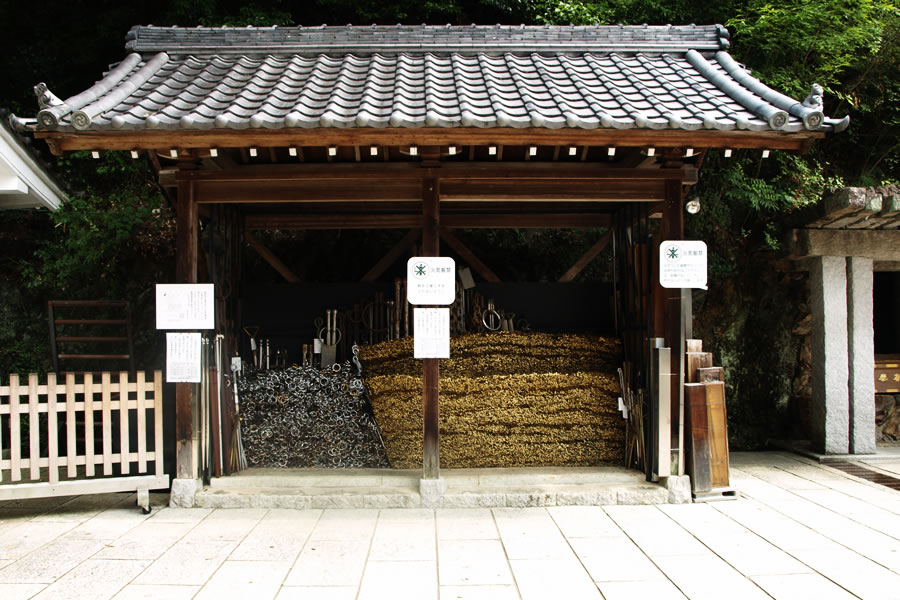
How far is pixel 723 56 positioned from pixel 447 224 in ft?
12.1

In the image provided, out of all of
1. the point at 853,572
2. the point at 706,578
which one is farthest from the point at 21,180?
the point at 853,572

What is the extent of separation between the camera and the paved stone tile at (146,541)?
429 cm

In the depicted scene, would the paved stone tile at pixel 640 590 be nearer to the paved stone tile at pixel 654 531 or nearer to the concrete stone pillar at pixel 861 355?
the paved stone tile at pixel 654 531

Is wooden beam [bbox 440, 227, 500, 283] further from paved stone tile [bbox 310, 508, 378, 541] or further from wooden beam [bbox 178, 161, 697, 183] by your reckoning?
paved stone tile [bbox 310, 508, 378, 541]

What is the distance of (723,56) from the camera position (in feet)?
20.6

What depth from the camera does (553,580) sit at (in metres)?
3.84

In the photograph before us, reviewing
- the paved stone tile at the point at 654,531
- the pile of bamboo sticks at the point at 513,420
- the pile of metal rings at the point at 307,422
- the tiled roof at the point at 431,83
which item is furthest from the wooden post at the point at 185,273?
the paved stone tile at the point at 654,531

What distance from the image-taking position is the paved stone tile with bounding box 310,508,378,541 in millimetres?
4617

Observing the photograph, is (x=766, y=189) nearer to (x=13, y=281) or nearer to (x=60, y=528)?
(x=60, y=528)

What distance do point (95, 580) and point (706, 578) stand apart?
417cm

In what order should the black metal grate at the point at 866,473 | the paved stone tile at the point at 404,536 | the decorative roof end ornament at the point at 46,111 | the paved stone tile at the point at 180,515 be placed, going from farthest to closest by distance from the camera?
the black metal grate at the point at 866,473, the paved stone tile at the point at 180,515, the decorative roof end ornament at the point at 46,111, the paved stone tile at the point at 404,536

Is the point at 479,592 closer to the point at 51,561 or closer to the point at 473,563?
the point at 473,563

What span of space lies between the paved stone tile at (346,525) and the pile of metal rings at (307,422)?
1.27m

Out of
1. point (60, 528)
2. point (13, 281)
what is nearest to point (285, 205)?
point (60, 528)
